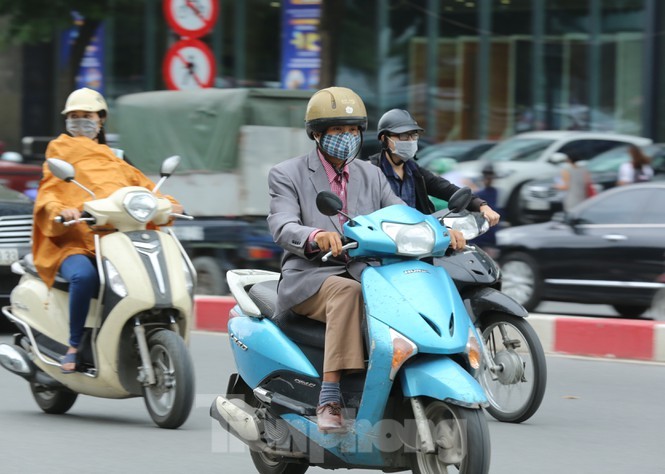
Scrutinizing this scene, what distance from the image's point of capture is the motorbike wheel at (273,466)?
19.4ft

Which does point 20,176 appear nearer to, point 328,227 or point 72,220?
point 72,220

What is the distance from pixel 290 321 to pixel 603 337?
5488mm

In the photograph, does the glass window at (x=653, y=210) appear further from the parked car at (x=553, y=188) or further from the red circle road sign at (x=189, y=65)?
the parked car at (x=553, y=188)

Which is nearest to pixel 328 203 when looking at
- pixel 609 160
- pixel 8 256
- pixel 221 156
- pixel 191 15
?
pixel 8 256

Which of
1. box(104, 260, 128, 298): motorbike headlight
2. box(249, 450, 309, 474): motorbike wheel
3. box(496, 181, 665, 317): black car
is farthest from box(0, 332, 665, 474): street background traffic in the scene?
box(496, 181, 665, 317): black car

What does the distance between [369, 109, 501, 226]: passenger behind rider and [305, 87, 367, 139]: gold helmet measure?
204cm

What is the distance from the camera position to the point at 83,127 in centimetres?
795

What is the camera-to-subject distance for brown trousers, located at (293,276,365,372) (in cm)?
527

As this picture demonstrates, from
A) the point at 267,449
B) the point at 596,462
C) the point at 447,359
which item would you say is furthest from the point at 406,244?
the point at 596,462

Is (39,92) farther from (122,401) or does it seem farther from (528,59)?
(122,401)

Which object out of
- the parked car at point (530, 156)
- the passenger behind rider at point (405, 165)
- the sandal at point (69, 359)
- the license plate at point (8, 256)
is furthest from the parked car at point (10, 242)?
the parked car at point (530, 156)

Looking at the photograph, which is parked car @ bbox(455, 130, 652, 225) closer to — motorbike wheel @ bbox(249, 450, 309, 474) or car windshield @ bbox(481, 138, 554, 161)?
car windshield @ bbox(481, 138, 554, 161)

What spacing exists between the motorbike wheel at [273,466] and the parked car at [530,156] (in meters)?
14.8

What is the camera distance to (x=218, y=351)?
438 inches
